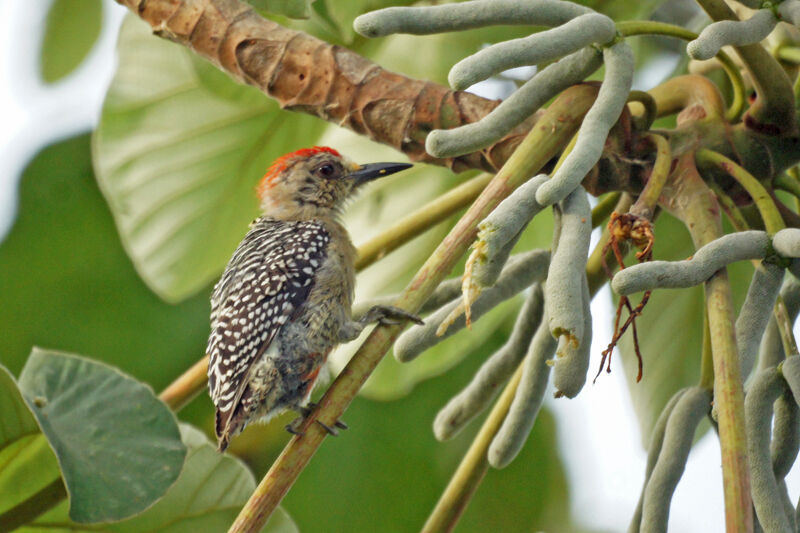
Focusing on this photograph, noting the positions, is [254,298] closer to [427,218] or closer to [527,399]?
[427,218]

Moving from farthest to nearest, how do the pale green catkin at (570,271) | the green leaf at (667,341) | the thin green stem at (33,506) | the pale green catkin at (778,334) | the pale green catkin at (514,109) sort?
the green leaf at (667,341) → the thin green stem at (33,506) → the pale green catkin at (778,334) → the pale green catkin at (514,109) → the pale green catkin at (570,271)

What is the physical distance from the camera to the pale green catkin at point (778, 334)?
1389 mm

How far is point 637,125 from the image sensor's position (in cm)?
159

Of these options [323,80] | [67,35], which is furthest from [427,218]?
[67,35]

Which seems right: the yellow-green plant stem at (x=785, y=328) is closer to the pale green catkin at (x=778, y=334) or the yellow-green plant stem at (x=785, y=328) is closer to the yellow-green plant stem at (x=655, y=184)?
the pale green catkin at (x=778, y=334)

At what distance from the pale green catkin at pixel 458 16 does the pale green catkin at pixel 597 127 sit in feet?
0.30

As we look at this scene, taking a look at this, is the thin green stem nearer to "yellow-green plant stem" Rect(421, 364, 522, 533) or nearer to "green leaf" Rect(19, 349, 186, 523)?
"green leaf" Rect(19, 349, 186, 523)

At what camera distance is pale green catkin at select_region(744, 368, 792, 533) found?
1.15m

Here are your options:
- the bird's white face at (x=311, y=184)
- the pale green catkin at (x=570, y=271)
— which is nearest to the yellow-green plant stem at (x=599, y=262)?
the pale green catkin at (x=570, y=271)

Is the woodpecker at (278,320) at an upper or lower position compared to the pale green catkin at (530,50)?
lower

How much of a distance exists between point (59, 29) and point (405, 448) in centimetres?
144

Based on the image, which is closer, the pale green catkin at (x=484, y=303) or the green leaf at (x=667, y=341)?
the pale green catkin at (x=484, y=303)

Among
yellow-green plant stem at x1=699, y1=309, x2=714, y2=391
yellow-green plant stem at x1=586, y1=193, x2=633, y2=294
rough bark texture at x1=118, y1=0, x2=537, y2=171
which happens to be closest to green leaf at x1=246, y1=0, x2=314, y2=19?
rough bark texture at x1=118, y1=0, x2=537, y2=171

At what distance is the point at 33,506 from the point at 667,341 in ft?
5.13
